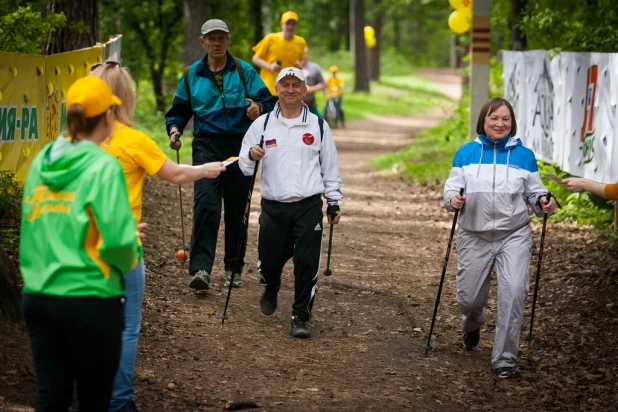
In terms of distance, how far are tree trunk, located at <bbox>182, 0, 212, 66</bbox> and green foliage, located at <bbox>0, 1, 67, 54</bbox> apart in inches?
420

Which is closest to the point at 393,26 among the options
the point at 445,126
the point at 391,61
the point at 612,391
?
the point at 391,61

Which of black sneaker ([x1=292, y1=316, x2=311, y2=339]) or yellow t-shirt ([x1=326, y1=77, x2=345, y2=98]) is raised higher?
yellow t-shirt ([x1=326, y1=77, x2=345, y2=98])

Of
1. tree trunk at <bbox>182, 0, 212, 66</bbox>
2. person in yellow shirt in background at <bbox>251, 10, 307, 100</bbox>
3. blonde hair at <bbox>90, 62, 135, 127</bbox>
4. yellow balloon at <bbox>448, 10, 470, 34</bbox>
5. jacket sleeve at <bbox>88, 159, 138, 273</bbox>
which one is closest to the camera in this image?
jacket sleeve at <bbox>88, 159, 138, 273</bbox>

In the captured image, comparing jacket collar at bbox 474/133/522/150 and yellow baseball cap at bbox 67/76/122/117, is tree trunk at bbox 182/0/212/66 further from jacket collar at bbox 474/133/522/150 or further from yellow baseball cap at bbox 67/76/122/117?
yellow baseball cap at bbox 67/76/122/117

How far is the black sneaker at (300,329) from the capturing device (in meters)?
7.25

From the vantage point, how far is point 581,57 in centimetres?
1159

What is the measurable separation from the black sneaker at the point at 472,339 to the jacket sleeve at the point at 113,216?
3.85 meters

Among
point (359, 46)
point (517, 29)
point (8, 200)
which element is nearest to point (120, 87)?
point (8, 200)

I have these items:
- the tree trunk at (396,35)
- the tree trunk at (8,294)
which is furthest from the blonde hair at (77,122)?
the tree trunk at (396,35)

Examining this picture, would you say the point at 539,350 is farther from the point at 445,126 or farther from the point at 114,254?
the point at 445,126

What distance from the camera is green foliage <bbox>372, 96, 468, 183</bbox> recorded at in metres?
17.1

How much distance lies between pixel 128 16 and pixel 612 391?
19026 millimetres

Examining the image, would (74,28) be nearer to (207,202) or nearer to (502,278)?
(207,202)

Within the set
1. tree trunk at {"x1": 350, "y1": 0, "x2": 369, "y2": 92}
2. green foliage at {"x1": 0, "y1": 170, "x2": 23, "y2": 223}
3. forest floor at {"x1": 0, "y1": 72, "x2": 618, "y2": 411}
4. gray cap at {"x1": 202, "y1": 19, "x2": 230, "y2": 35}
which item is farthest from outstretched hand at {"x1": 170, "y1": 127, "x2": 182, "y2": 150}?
tree trunk at {"x1": 350, "y1": 0, "x2": 369, "y2": 92}
